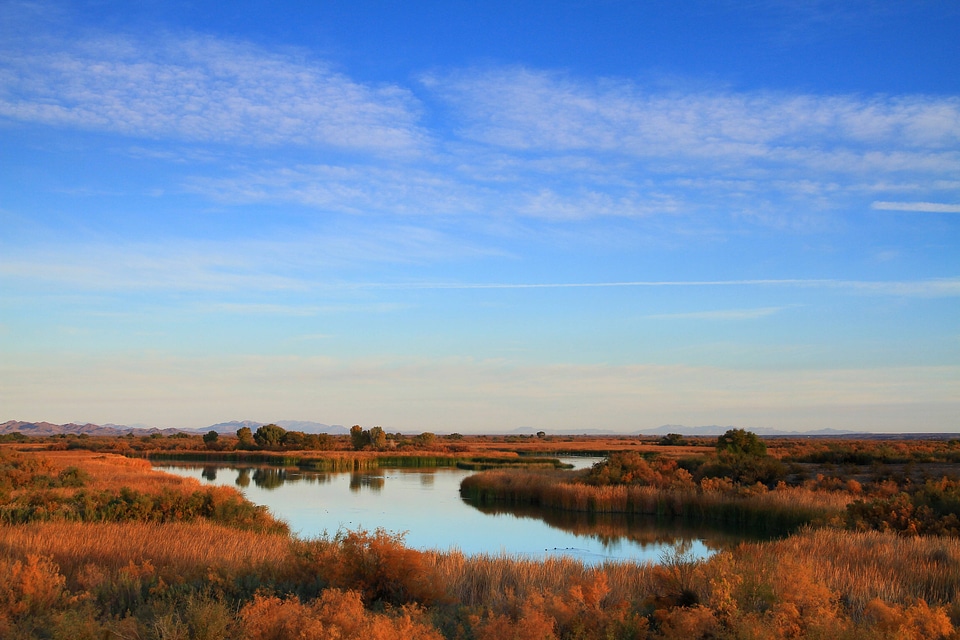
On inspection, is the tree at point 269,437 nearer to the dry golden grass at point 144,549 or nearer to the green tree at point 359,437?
the green tree at point 359,437

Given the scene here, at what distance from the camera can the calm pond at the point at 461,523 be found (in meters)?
19.3

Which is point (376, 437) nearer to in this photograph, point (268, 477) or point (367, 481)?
point (268, 477)

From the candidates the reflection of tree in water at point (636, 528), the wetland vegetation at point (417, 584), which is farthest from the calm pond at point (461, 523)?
the wetland vegetation at point (417, 584)

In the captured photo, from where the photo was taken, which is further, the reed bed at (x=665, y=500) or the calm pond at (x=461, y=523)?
the reed bed at (x=665, y=500)

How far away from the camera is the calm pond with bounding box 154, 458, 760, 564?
19328mm

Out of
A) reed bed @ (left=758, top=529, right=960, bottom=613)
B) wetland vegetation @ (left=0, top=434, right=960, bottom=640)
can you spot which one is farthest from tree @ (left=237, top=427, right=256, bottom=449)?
reed bed @ (left=758, top=529, right=960, bottom=613)

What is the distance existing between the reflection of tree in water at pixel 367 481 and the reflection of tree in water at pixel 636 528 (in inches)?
404

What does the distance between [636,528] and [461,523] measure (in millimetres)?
5502

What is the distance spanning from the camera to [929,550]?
11.6m

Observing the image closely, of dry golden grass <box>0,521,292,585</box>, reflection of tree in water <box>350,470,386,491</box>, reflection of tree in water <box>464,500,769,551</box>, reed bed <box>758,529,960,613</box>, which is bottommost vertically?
reflection of tree in water <box>350,470,386,491</box>

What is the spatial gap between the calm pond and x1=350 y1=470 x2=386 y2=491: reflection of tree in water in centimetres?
6

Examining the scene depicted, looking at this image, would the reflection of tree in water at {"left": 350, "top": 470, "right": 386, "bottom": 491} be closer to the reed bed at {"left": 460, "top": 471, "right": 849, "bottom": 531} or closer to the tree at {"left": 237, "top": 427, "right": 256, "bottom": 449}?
the reed bed at {"left": 460, "top": 471, "right": 849, "bottom": 531}

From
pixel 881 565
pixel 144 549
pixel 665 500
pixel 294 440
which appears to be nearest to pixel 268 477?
pixel 665 500

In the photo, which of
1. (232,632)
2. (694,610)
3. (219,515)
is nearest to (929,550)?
(694,610)
